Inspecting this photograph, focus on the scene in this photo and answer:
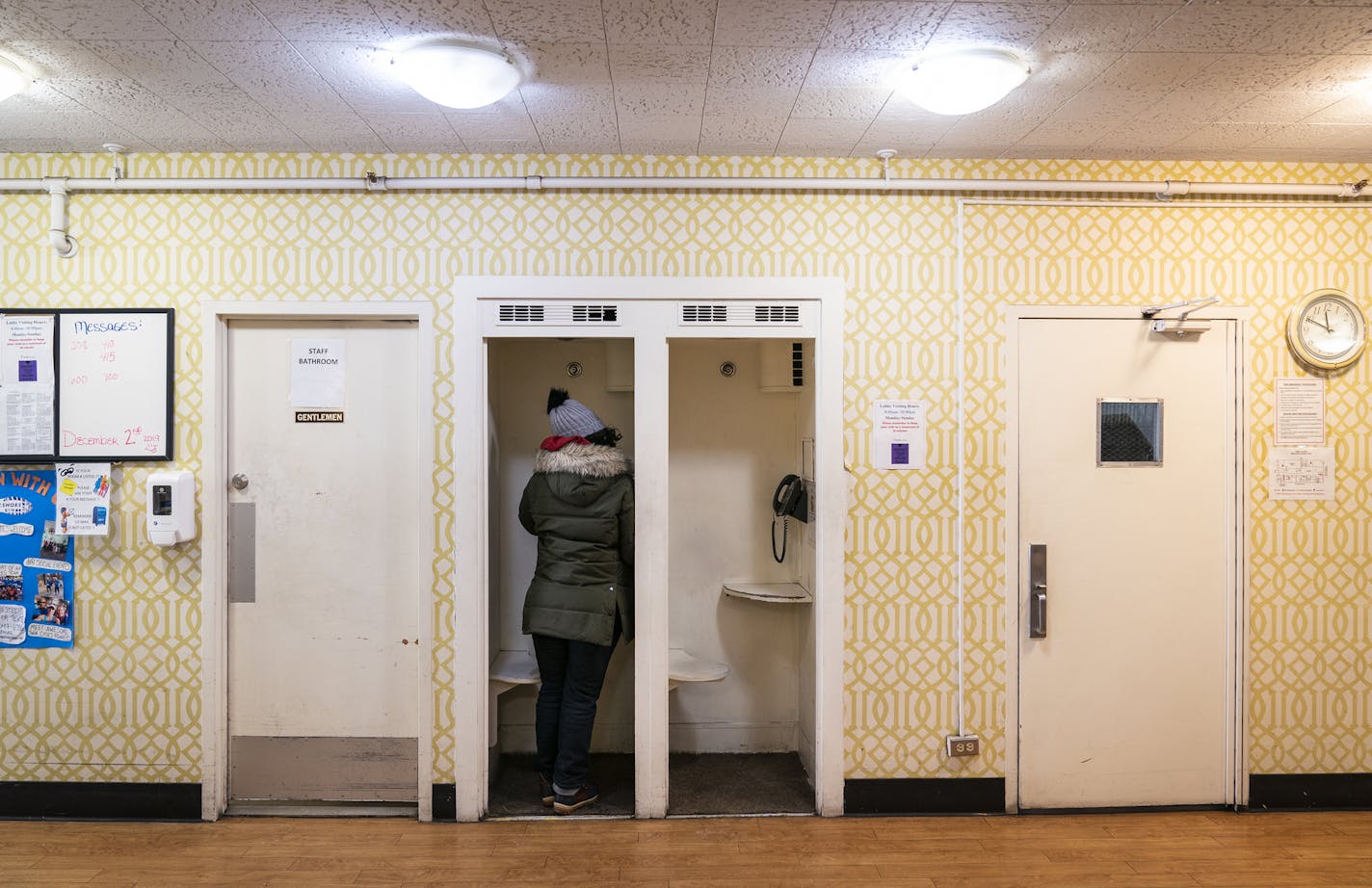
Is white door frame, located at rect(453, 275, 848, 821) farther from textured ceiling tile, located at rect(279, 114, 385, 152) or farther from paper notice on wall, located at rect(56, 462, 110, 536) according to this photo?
paper notice on wall, located at rect(56, 462, 110, 536)

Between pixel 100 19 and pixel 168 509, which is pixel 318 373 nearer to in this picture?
pixel 168 509

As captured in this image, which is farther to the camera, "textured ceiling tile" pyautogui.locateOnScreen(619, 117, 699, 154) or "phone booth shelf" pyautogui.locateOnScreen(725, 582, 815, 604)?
"phone booth shelf" pyautogui.locateOnScreen(725, 582, 815, 604)

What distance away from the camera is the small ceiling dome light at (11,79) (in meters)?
2.22

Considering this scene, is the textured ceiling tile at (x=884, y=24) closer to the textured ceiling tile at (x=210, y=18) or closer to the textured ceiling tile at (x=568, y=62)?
the textured ceiling tile at (x=568, y=62)

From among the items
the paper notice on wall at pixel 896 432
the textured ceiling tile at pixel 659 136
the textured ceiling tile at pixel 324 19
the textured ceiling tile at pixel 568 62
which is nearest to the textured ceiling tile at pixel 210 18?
the textured ceiling tile at pixel 324 19

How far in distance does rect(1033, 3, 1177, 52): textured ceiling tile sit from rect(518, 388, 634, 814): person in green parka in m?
2.01

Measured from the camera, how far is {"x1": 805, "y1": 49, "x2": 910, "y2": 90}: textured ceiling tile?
2.21 m

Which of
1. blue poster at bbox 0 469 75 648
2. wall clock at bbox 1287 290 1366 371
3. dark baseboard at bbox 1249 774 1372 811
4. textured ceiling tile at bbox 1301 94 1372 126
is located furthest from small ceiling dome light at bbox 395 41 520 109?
dark baseboard at bbox 1249 774 1372 811

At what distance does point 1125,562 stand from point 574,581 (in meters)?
2.21

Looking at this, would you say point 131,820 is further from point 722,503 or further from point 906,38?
point 906,38

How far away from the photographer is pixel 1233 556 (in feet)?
10.1

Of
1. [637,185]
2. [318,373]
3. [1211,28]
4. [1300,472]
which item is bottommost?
[1300,472]

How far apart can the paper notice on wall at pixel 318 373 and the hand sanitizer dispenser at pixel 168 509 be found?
0.50 metres

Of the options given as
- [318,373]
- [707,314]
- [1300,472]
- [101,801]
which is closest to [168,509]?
[318,373]
